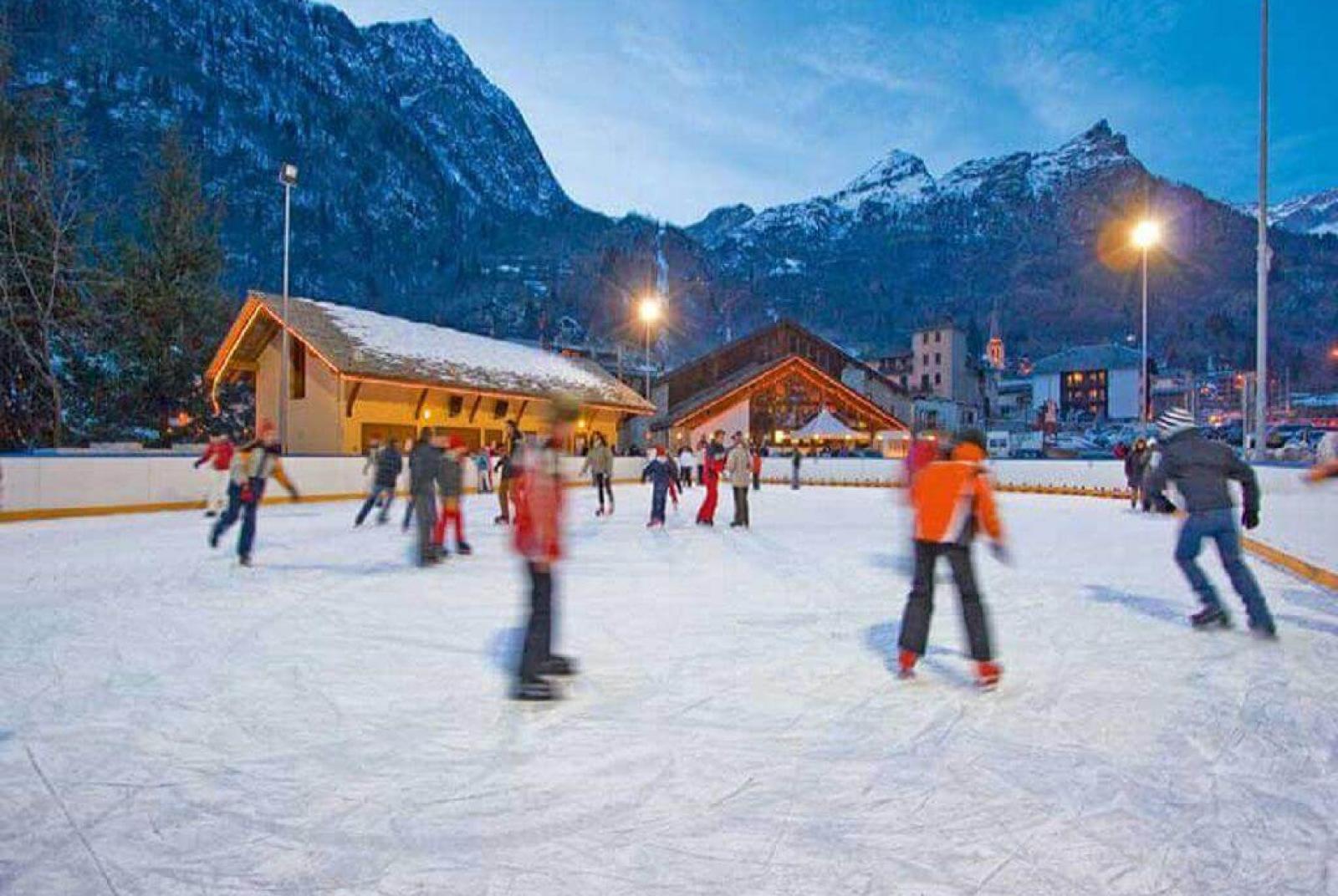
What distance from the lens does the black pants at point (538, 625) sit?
4.06 metres

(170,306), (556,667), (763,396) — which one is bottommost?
(556,667)

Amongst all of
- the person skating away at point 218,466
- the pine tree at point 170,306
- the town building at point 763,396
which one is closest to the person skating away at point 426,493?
the person skating away at point 218,466

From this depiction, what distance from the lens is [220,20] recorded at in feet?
465

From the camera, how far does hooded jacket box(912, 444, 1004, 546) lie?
416 cm

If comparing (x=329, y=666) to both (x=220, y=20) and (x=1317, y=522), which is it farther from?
(x=220, y=20)

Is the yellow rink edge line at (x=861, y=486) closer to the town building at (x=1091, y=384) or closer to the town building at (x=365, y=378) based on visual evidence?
the town building at (x=365, y=378)

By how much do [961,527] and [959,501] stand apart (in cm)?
14

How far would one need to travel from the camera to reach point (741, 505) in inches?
520

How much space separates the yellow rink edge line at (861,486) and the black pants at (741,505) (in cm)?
348

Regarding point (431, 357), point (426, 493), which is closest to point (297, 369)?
point (431, 357)

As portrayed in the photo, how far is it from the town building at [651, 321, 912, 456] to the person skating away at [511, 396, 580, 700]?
33037 mm

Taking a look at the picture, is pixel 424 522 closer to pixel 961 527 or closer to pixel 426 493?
Result: pixel 426 493

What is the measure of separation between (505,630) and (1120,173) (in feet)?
763

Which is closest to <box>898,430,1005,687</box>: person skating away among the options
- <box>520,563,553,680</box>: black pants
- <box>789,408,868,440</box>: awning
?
<box>520,563,553,680</box>: black pants
